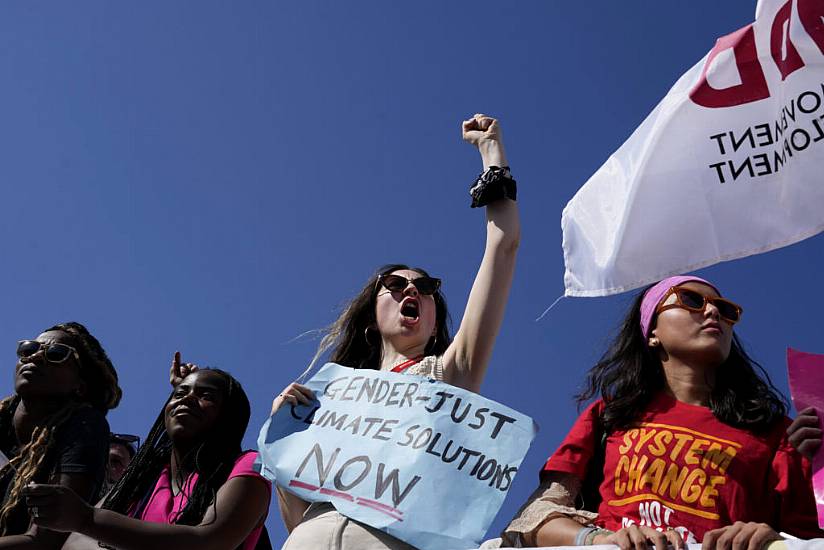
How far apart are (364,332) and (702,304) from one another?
58.5 inches

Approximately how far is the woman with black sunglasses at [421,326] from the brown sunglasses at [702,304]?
0.73 m

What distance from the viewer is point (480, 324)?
435 cm

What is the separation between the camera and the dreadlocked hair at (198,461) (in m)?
4.76

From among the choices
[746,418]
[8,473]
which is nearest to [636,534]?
[746,418]

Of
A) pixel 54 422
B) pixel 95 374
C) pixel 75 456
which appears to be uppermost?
pixel 95 374

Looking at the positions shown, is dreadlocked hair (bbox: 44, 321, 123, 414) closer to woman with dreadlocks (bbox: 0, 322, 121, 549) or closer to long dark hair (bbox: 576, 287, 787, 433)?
woman with dreadlocks (bbox: 0, 322, 121, 549)

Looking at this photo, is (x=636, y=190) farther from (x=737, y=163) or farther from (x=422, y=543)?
(x=422, y=543)

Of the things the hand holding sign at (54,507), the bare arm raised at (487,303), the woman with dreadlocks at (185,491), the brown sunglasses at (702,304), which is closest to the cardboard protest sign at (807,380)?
the brown sunglasses at (702,304)

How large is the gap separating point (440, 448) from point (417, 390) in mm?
281

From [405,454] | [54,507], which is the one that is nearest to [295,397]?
[405,454]

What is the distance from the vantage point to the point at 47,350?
5551 millimetres

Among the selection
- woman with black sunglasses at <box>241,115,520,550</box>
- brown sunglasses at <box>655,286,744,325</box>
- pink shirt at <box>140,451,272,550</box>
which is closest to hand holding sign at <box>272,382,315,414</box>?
woman with black sunglasses at <box>241,115,520,550</box>

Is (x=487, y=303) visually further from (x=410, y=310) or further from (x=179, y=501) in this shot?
(x=179, y=501)

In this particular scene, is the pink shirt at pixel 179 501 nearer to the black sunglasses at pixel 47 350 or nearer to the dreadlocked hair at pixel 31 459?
the dreadlocked hair at pixel 31 459
